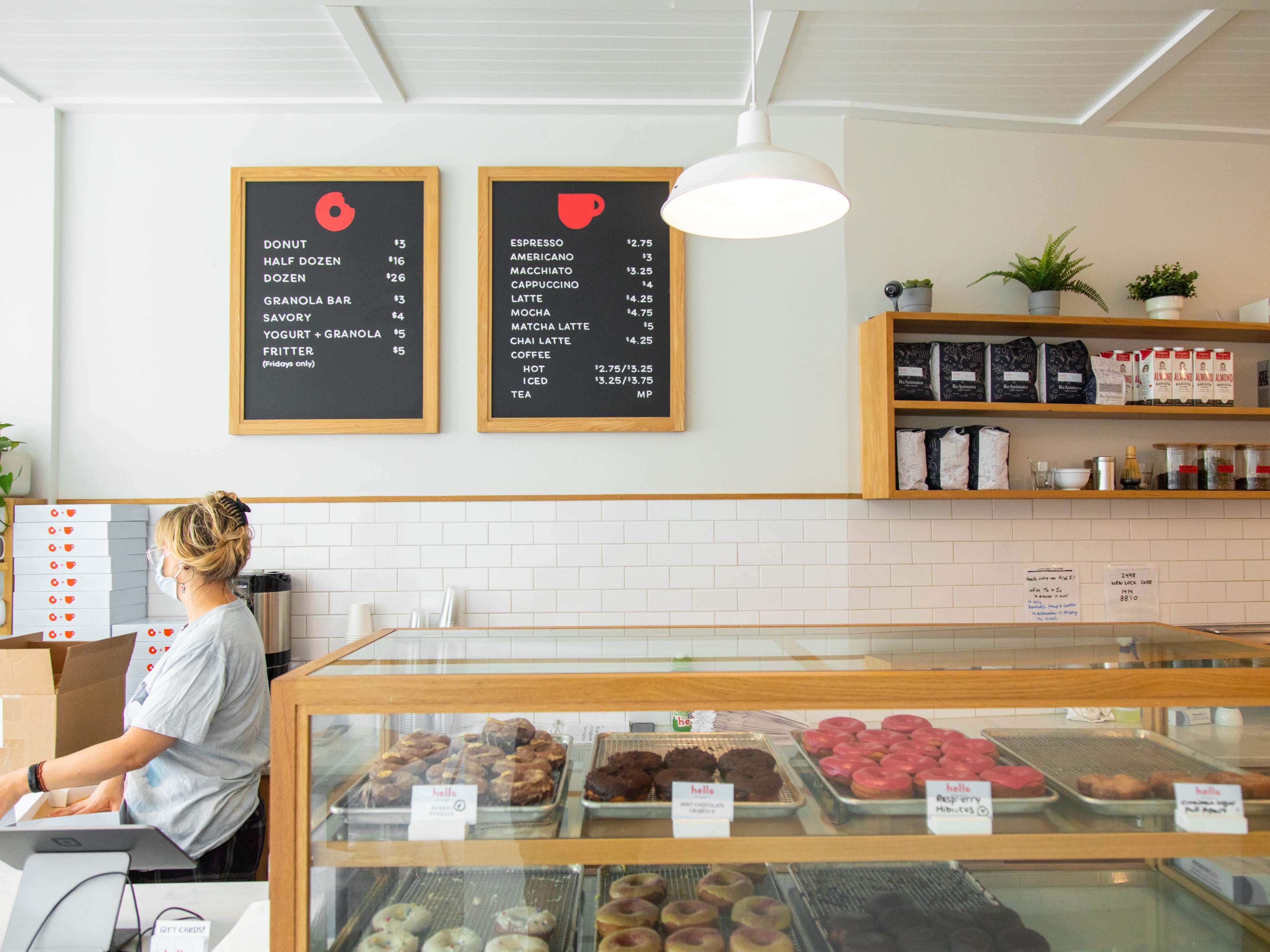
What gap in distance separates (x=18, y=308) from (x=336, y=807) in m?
3.03

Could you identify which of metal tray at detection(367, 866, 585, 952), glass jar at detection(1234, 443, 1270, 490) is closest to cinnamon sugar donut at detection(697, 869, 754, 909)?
metal tray at detection(367, 866, 585, 952)

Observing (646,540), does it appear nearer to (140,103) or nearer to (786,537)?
(786,537)

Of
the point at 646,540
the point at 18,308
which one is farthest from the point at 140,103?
the point at 646,540

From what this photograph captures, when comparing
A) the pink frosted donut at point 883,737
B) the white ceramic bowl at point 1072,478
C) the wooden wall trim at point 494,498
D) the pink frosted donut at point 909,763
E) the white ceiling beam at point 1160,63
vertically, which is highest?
the white ceiling beam at point 1160,63

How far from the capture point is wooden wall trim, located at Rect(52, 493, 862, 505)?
3205mm

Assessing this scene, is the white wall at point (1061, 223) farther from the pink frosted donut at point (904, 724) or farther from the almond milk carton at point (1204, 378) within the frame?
the pink frosted donut at point (904, 724)

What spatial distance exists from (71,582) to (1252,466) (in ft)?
15.1

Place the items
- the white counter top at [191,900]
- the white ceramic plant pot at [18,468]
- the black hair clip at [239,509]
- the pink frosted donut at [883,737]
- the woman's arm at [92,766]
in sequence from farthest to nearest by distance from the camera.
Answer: the white ceramic plant pot at [18,468]
the black hair clip at [239,509]
the woman's arm at [92,766]
the white counter top at [191,900]
the pink frosted donut at [883,737]

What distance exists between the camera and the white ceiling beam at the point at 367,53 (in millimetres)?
2561

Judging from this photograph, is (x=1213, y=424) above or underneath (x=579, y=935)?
above

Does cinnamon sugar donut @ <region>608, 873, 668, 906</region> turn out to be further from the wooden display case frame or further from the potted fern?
the potted fern

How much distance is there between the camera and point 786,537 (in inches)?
128

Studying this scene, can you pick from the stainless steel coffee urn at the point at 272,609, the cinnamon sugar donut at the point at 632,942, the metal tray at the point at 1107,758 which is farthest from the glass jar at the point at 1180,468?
the stainless steel coffee urn at the point at 272,609

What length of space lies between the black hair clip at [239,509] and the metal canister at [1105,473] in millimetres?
3060
